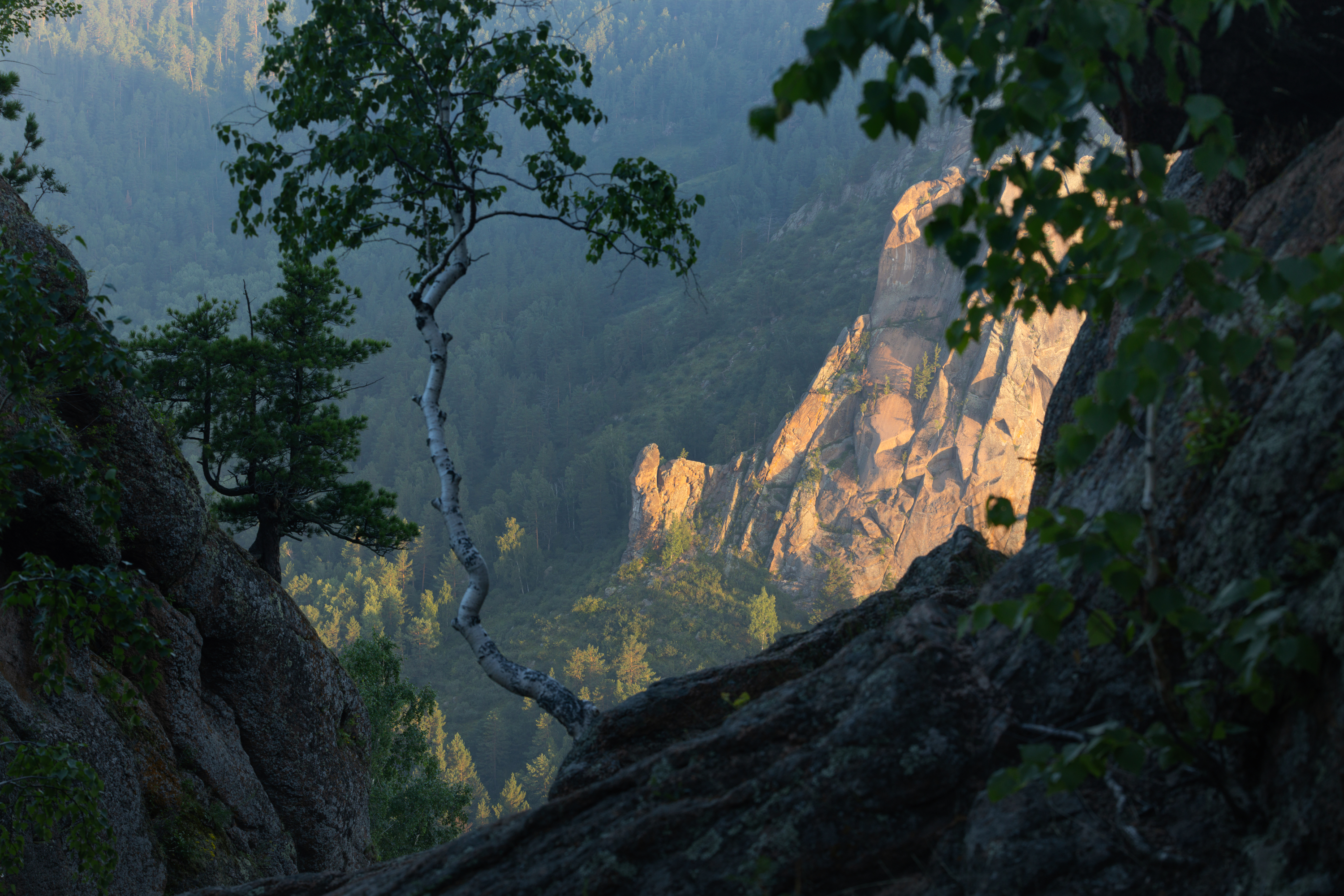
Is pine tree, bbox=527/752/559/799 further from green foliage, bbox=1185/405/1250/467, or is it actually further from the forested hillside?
green foliage, bbox=1185/405/1250/467

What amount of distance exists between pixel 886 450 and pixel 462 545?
91968 millimetres

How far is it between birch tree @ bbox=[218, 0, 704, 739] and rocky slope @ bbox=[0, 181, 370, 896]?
2125 millimetres

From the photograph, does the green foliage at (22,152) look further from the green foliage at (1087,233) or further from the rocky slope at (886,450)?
the rocky slope at (886,450)

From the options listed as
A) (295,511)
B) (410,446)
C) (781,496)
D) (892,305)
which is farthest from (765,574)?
(295,511)

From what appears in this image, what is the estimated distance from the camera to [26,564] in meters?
4.45

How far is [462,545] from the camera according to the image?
5926 millimetres

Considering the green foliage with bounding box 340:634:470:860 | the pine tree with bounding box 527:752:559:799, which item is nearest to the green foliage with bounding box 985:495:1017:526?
the green foliage with bounding box 340:634:470:860

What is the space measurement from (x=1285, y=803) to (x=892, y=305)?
105m

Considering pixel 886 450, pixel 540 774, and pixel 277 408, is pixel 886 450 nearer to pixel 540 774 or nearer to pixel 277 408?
pixel 540 774

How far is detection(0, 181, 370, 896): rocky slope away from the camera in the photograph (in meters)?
7.04

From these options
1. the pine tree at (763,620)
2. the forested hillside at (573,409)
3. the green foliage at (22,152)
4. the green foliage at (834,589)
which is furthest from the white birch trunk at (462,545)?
the green foliage at (834,589)

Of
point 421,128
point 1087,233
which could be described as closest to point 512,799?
point 421,128

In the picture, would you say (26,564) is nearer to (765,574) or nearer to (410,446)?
(765,574)

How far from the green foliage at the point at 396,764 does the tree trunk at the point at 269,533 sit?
369 inches
